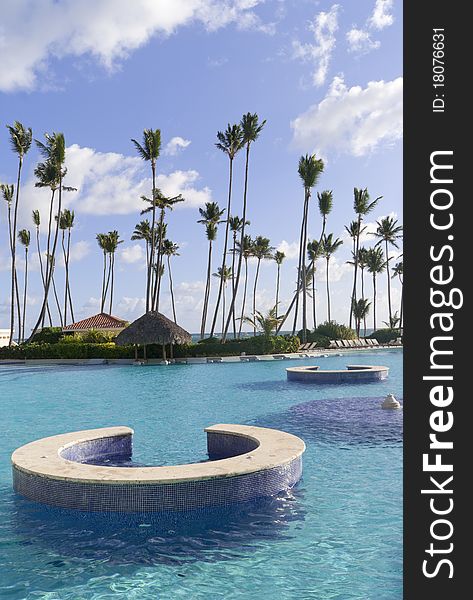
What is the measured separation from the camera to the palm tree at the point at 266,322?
35844mm

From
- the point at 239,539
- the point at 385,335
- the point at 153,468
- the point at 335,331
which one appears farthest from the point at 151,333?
the point at 385,335

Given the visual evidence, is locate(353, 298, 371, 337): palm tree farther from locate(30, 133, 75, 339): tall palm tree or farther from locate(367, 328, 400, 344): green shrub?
locate(30, 133, 75, 339): tall palm tree

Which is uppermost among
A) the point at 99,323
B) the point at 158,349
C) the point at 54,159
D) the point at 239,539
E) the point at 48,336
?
the point at 54,159

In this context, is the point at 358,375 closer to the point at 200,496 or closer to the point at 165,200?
the point at 200,496

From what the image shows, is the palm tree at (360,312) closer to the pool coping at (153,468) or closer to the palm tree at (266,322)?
the palm tree at (266,322)

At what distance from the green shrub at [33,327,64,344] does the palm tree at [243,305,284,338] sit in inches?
551

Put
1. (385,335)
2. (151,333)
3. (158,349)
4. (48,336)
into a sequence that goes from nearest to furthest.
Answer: (151,333)
(158,349)
(48,336)
(385,335)

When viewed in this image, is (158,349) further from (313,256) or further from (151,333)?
(313,256)

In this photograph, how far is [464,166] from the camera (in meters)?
2.89

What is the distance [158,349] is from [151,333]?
2.35m

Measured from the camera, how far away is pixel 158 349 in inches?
1241

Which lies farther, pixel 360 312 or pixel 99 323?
pixel 360 312

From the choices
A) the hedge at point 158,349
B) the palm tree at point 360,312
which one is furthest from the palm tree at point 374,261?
the hedge at point 158,349

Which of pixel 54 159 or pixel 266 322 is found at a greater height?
pixel 54 159
